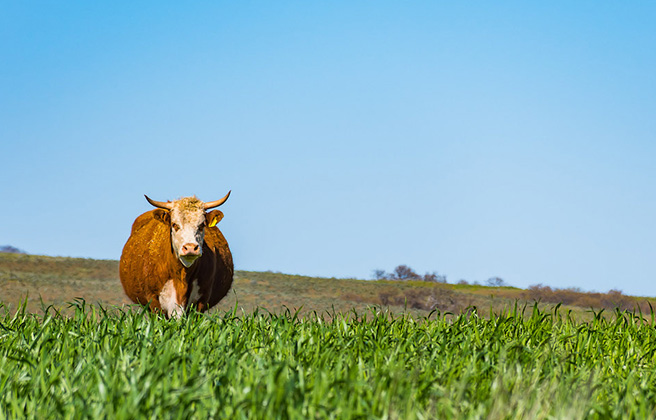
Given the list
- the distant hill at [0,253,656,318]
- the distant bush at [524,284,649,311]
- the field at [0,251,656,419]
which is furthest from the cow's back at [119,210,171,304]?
the distant bush at [524,284,649,311]

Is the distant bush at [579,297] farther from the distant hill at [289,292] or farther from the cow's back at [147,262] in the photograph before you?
the cow's back at [147,262]

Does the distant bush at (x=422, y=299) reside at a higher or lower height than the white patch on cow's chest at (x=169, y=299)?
higher

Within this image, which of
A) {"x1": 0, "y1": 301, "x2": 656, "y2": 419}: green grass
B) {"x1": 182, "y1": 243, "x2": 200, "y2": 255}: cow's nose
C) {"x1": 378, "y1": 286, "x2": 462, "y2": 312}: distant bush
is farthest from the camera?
{"x1": 378, "y1": 286, "x2": 462, "y2": 312}: distant bush

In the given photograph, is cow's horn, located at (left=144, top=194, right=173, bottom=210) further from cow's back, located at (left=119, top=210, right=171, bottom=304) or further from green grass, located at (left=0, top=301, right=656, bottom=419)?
green grass, located at (left=0, top=301, right=656, bottom=419)

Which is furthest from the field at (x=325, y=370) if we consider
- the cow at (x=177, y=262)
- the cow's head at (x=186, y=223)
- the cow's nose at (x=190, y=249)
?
the cow at (x=177, y=262)

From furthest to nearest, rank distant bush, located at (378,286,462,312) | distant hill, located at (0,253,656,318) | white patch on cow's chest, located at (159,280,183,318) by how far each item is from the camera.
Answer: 1. distant bush, located at (378,286,462,312)
2. distant hill, located at (0,253,656,318)
3. white patch on cow's chest, located at (159,280,183,318)

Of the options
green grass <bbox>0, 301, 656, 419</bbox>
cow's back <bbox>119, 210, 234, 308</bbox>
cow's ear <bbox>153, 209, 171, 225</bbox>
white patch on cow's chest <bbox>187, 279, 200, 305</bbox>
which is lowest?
green grass <bbox>0, 301, 656, 419</bbox>

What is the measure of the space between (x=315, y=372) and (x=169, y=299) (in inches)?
228

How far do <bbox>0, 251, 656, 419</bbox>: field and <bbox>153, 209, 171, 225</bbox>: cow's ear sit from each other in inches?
103

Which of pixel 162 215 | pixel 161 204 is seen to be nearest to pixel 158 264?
pixel 162 215

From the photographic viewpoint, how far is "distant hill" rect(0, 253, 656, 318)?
20359 millimetres

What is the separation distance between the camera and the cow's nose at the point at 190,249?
914 centimetres

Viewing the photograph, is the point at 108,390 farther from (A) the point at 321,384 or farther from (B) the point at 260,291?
(B) the point at 260,291

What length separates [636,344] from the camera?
280 inches
